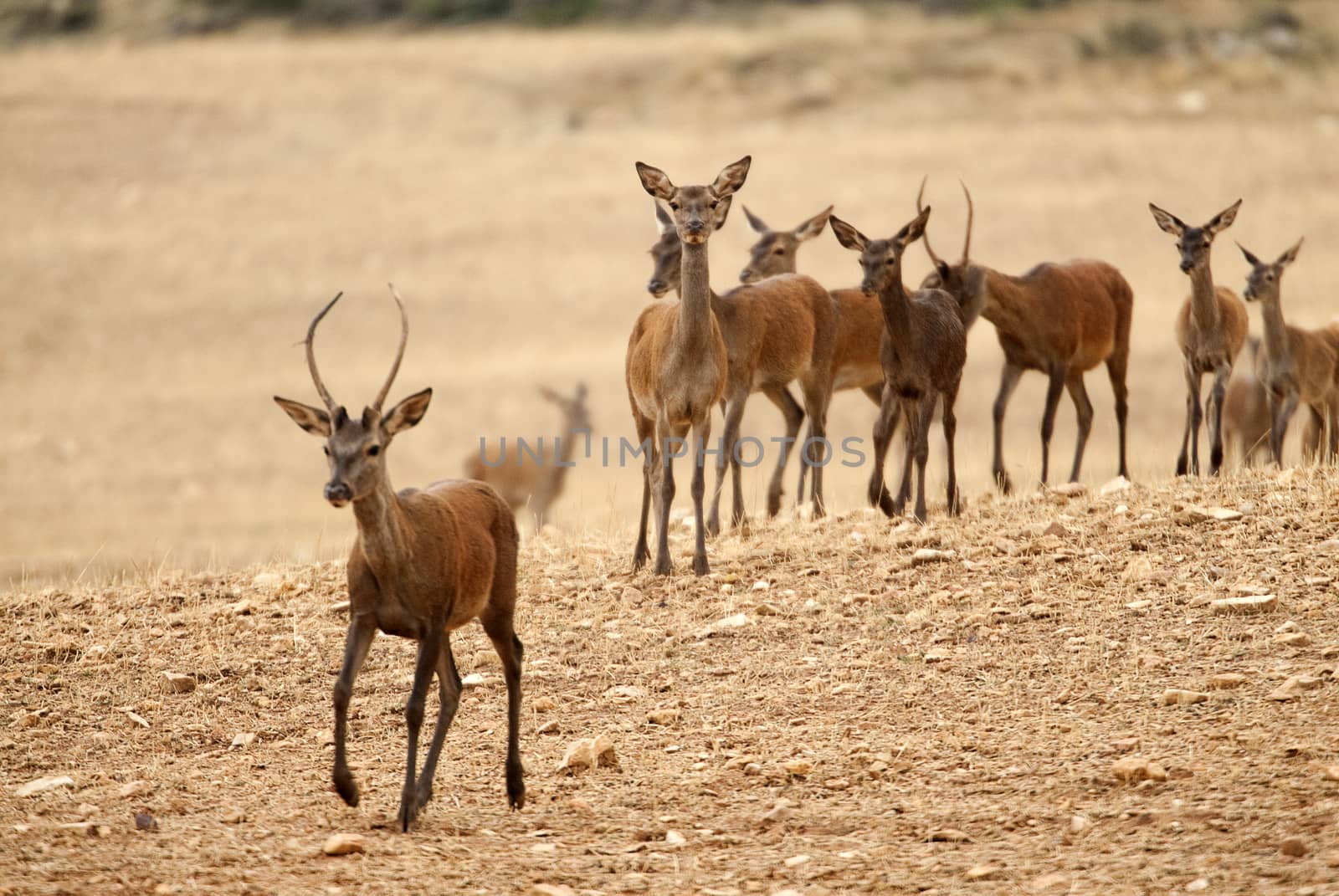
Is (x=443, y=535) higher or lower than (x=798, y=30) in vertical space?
lower

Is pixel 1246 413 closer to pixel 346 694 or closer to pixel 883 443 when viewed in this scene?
pixel 883 443

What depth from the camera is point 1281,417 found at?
13.2 meters

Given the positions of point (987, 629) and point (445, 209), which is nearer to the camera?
point (987, 629)

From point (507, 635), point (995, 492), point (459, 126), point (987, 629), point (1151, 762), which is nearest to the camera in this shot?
point (1151, 762)

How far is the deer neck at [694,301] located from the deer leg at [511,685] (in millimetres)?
3621

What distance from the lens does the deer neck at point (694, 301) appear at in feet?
35.8

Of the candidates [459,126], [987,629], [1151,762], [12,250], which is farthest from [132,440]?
[1151,762]

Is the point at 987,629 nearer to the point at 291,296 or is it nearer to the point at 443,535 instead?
the point at 443,535

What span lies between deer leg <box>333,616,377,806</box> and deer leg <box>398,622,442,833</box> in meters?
0.22

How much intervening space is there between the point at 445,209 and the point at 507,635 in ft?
110

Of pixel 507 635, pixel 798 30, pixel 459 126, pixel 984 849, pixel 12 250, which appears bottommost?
pixel 984 849

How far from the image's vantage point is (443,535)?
721cm

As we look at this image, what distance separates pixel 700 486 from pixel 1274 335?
16.6ft

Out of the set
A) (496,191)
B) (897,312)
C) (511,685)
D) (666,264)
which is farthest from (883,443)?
(496,191)
